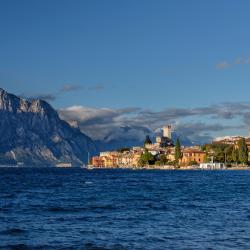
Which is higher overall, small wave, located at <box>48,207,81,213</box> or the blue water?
small wave, located at <box>48,207,81,213</box>

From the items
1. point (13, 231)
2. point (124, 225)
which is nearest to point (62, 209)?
point (124, 225)

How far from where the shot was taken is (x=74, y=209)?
5378cm

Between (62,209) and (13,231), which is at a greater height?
(62,209)

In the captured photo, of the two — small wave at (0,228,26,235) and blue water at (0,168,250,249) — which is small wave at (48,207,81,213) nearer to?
blue water at (0,168,250,249)

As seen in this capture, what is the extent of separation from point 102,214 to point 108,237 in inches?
529

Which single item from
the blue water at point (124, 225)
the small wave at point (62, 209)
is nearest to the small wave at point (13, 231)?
the blue water at point (124, 225)

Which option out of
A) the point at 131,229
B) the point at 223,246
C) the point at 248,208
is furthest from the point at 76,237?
the point at 248,208

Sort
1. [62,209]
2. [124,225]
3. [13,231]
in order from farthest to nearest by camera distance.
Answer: [62,209] < [124,225] < [13,231]

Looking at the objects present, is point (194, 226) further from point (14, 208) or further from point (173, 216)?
point (14, 208)

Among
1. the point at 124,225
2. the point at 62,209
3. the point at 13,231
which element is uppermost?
the point at 62,209

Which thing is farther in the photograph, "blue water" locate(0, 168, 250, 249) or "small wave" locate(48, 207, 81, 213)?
"small wave" locate(48, 207, 81, 213)

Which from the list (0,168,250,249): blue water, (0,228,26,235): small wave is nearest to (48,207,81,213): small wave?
(0,168,250,249): blue water

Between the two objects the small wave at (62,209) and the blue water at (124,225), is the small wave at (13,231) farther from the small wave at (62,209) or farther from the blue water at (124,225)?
the small wave at (62,209)

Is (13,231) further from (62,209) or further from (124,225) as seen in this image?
(62,209)
